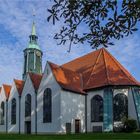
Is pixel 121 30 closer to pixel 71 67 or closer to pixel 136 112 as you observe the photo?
pixel 136 112

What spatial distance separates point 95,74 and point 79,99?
4.70 metres

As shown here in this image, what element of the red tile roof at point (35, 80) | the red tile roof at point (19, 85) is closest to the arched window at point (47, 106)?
the red tile roof at point (35, 80)

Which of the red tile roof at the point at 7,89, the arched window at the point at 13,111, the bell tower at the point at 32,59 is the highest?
the bell tower at the point at 32,59

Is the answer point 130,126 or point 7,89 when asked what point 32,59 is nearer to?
point 7,89

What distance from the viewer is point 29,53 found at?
236ft

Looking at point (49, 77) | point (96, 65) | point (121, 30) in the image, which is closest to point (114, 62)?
point (96, 65)

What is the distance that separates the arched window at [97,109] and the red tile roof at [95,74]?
5.50ft

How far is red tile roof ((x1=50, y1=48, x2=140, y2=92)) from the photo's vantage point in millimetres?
44250

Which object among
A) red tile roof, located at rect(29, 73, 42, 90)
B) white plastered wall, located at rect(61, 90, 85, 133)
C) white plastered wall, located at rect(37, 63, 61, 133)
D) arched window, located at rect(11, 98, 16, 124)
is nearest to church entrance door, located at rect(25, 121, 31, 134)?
white plastered wall, located at rect(37, 63, 61, 133)

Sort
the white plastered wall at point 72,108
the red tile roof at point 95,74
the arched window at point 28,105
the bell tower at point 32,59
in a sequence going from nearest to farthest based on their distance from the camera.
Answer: the white plastered wall at point 72,108, the red tile roof at point 95,74, the arched window at point 28,105, the bell tower at point 32,59

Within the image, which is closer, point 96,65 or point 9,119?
point 96,65

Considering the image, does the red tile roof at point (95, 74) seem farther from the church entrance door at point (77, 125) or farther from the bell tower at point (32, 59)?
the bell tower at point (32, 59)

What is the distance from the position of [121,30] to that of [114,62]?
41.4 m

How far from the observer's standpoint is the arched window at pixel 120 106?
4291 cm
